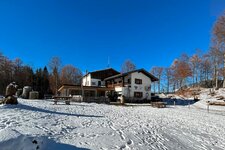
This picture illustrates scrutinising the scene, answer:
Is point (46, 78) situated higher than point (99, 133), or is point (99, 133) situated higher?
point (46, 78)

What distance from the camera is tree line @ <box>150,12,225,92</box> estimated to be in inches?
1065

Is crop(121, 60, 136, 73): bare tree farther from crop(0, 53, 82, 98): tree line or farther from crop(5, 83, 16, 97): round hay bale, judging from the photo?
crop(5, 83, 16, 97): round hay bale

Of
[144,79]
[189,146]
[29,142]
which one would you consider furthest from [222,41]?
[29,142]

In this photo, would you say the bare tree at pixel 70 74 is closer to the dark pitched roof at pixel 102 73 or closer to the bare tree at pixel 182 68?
the dark pitched roof at pixel 102 73

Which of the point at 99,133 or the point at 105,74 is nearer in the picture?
the point at 99,133

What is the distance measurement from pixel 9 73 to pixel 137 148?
45.7 m

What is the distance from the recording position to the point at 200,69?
4206 centimetres

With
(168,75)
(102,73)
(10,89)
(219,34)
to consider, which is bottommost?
(10,89)

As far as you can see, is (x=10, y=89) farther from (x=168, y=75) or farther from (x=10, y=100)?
(x=168, y=75)

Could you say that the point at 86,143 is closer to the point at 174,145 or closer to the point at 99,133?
the point at 99,133

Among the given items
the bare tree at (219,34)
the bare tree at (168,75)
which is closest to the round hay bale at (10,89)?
the bare tree at (219,34)

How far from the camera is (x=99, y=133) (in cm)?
615

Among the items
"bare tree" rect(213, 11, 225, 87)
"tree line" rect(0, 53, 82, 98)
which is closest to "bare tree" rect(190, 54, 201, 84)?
"bare tree" rect(213, 11, 225, 87)

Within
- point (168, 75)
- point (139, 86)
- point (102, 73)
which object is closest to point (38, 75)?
point (102, 73)
